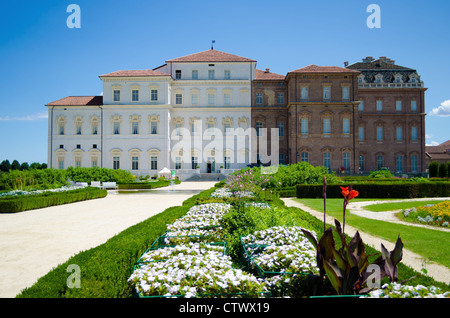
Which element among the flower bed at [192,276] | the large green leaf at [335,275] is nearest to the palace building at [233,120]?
the flower bed at [192,276]

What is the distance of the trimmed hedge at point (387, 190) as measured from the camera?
52.2ft

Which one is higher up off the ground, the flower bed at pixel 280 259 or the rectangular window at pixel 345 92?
the rectangular window at pixel 345 92

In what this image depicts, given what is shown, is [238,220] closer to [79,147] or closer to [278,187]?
[278,187]

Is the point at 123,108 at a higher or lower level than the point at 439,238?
higher

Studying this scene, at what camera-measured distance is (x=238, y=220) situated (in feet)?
19.2

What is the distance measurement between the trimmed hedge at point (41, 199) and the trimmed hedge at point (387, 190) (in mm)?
10623

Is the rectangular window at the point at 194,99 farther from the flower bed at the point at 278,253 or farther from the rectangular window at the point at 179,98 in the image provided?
the flower bed at the point at 278,253

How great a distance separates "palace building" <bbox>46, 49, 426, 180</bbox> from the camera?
1547 inches

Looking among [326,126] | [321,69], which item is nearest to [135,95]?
[321,69]

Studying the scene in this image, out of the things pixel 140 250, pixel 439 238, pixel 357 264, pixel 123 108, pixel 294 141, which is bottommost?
pixel 439 238

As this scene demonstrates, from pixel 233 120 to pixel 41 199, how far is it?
30.6 metres

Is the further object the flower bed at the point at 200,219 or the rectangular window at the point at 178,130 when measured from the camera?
the rectangular window at the point at 178,130
